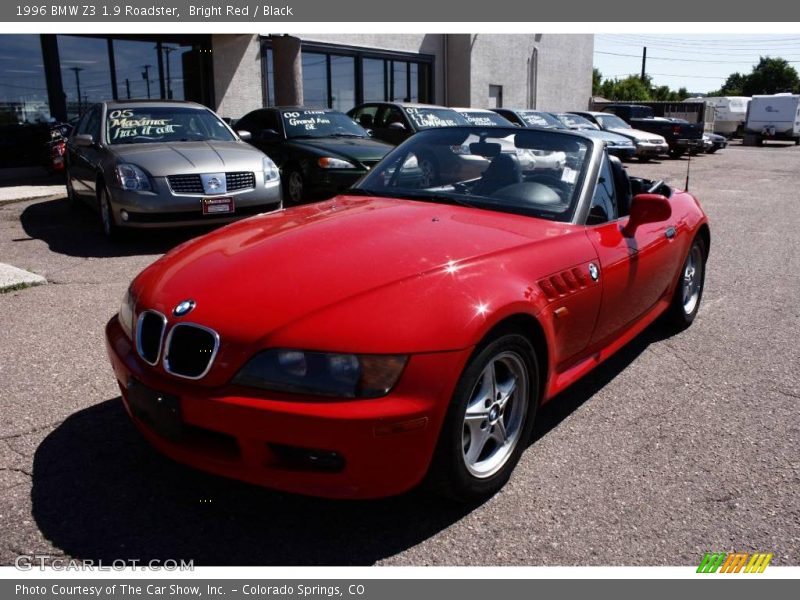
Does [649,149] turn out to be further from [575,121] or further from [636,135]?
[575,121]

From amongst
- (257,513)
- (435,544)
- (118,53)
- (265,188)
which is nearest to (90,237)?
(265,188)

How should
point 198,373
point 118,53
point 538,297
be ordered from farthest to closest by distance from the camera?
point 118,53 < point 538,297 < point 198,373

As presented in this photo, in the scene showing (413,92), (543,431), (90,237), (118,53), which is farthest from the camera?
(413,92)

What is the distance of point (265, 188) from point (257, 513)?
532 cm

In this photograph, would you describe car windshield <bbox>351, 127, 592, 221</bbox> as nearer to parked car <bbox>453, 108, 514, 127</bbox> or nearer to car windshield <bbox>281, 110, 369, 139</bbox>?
car windshield <bbox>281, 110, 369, 139</bbox>

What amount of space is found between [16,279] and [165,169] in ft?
6.05

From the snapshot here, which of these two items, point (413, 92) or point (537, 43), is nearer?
point (413, 92)

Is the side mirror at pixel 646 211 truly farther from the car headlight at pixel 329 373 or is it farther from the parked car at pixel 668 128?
the parked car at pixel 668 128

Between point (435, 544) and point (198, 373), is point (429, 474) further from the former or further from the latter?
point (198, 373)

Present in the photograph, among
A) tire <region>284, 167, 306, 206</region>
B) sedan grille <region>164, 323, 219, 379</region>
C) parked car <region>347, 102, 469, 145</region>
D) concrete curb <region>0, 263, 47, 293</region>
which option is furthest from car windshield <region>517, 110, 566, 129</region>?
sedan grille <region>164, 323, 219, 379</region>

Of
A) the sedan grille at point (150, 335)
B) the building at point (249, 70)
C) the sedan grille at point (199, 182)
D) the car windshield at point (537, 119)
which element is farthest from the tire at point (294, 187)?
the car windshield at point (537, 119)

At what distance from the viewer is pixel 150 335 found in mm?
2645

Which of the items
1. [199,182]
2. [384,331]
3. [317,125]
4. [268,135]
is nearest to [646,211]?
[384,331]

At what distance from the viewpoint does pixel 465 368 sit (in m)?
2.45
